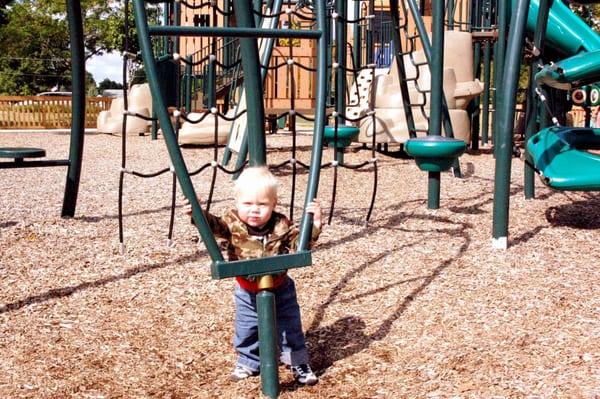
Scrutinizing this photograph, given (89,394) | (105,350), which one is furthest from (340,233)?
(89,394)

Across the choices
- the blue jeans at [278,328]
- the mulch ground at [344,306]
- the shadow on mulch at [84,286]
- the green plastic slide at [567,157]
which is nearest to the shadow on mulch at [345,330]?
the mulch ground at [344,306]

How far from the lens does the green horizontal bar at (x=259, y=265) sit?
255 centimetres

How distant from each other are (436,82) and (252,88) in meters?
3.10

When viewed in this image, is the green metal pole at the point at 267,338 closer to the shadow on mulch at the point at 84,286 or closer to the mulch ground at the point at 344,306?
the mulch ground at the point at 344,306

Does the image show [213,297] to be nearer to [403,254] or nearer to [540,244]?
[403,254]

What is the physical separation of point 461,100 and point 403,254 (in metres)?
6.13

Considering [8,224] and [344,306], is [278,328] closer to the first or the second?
[344,306]

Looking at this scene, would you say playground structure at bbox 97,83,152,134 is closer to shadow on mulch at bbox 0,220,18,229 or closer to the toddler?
shadow on mulch at bbox 0,220,18,229

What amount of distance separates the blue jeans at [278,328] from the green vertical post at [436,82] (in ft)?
9.86

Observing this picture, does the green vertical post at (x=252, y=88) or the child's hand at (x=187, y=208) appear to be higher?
the green vertical post at (x=252, y=88)

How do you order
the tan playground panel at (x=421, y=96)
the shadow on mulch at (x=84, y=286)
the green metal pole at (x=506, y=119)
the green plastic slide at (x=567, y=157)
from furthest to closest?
the tan playground panel at (x=421, y=96) < the green plastic slide at (x=567, y=157) < the green metal pole at (x=506, y=119) < the shadow on mulch at (x=84, y=286)

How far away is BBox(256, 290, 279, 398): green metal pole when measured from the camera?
262 cm

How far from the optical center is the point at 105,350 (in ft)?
10.1

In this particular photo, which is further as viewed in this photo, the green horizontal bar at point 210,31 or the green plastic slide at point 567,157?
the green plastic slide at point 567,157
